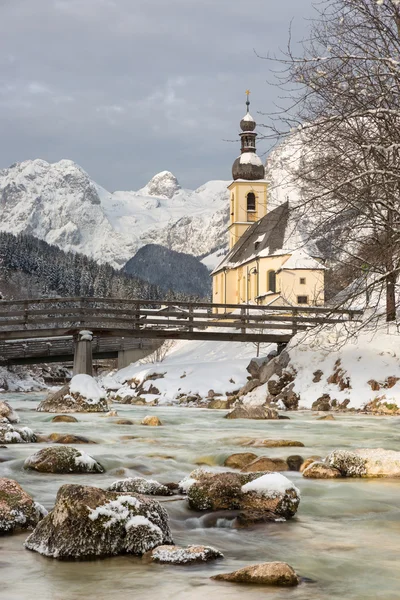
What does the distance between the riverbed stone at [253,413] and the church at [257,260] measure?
65.6ft

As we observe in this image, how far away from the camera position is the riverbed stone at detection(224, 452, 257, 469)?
34.9 ft

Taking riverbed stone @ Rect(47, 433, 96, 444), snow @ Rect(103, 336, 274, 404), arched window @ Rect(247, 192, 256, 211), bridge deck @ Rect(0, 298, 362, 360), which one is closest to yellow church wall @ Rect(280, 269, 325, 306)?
snow @ Rect(103, 336, 274, 404)

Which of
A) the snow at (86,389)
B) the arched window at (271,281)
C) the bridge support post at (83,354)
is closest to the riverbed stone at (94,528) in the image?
the snow at (86,389)

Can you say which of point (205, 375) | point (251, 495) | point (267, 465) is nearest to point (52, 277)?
point (205, 375)

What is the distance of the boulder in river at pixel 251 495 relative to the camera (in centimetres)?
761

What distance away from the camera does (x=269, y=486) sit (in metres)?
7.69

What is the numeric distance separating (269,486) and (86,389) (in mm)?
Result: 15104

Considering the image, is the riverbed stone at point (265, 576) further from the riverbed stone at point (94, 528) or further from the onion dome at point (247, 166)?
the onion dome at point (247, 166)

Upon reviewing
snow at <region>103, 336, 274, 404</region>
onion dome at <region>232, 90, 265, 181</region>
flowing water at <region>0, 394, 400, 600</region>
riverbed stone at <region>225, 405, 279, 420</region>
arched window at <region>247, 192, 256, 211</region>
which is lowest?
flowing water at <region>0, 394, 400, 600</region>

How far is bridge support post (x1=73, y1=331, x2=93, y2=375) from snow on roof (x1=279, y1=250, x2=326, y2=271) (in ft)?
92.6

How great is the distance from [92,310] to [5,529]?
21.6 meters

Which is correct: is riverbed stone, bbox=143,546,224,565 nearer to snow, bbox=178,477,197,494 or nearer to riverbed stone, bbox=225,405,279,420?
snow, bbox=178,477,197,494

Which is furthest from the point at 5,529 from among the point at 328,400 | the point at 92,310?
the point at 92,310

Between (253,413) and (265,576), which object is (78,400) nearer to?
(253,413)
